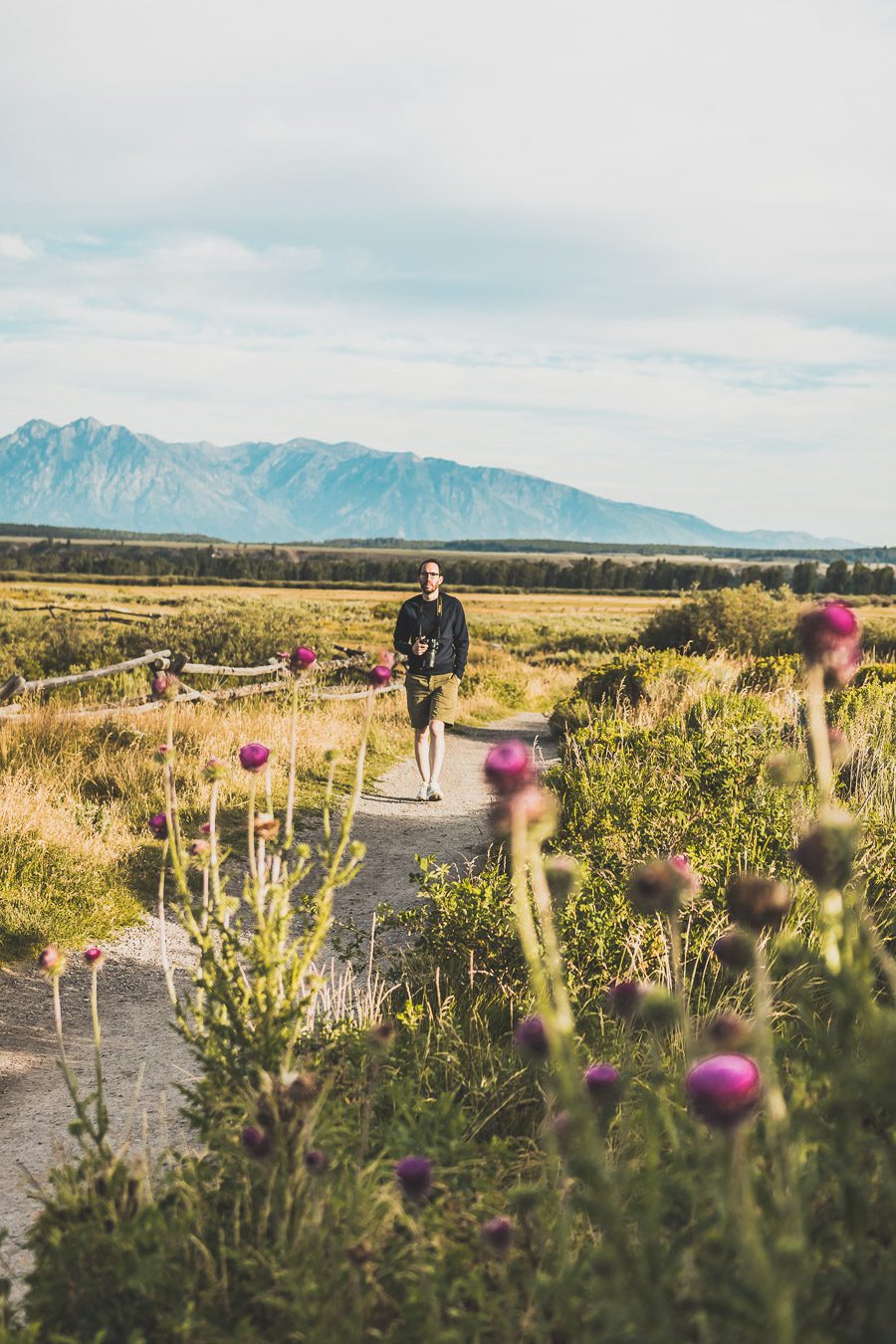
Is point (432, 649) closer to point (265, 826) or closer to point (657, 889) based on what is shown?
point (265, 826)

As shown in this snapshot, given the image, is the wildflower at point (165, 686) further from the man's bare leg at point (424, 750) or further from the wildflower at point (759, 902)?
the man's bare leg at point (424, 750)

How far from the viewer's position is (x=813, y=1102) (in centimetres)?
212

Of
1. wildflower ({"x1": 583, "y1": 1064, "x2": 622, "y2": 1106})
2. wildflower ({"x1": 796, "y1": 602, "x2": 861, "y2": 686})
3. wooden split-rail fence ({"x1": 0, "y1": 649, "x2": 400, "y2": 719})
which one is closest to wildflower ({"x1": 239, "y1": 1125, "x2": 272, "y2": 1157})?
wildflower ({"x1": 583, "y1": 1064, "x2": 622, "y2": 1106})

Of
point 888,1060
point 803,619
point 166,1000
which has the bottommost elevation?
point 166,1000

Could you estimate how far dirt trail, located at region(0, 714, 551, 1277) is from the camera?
345 cm

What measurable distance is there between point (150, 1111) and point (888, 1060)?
3244mm

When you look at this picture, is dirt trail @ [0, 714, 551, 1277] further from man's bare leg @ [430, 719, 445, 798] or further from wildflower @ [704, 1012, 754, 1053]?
wildflower @ [704, 1012, 754, 1053]

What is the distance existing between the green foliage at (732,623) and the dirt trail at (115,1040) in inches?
614

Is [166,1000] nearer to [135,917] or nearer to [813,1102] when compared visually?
[135,917]

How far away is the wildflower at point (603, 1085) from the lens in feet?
6.29

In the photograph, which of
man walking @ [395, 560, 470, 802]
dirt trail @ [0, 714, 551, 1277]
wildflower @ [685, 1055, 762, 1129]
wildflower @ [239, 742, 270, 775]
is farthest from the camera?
man walking @ [395, 560, 470, 802]

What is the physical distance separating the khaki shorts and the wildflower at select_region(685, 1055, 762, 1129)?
7.25 meters

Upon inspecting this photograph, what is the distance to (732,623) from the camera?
22.5 meters

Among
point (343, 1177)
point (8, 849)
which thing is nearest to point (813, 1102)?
point (343, 1177)
